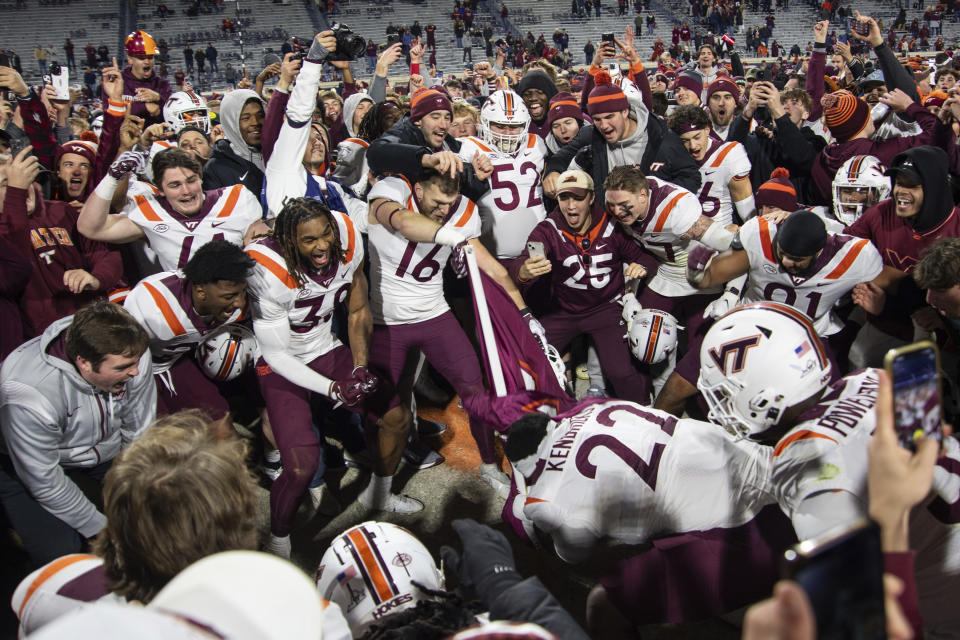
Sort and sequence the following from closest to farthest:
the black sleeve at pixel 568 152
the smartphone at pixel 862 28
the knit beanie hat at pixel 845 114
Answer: the black sleeve at pixel 568 152, the knit beanie hat at pixel 845 114, the smartphone at pixel 862 28

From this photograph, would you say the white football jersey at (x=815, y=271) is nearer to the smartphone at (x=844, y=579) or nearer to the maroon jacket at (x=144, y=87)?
the smartphone at (x=844, y=579)

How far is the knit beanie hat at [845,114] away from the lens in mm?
5633

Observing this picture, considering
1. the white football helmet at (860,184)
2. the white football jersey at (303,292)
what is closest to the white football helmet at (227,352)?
the white football jersey at (303,292)

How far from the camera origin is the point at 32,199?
13.2ft

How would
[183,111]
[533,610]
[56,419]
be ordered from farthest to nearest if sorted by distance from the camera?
[183,111]
[56,419]
[533,610]

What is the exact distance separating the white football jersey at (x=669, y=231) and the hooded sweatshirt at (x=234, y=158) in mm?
2894

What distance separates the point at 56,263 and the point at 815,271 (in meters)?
4.67

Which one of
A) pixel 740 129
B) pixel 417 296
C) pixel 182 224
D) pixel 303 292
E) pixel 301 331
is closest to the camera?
pixel 303 292

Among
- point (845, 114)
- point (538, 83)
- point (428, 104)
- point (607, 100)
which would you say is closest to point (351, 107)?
point (538, 83)

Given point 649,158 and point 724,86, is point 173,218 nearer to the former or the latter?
point 649,158

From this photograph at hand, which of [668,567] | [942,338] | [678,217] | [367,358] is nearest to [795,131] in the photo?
[678,217]

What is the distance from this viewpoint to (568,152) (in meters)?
5.50

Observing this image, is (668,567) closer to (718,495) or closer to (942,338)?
(718,495)

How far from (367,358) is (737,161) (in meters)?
3.46
